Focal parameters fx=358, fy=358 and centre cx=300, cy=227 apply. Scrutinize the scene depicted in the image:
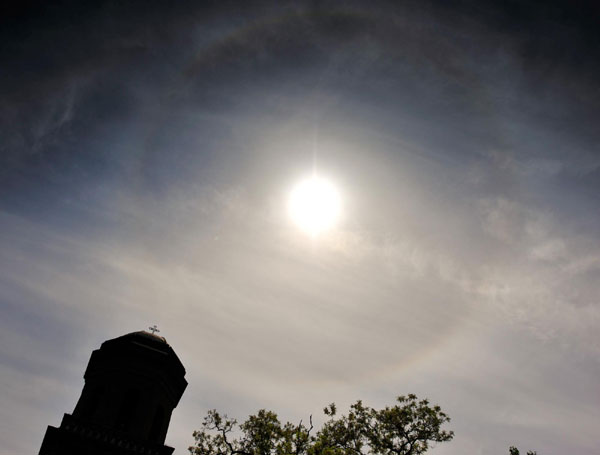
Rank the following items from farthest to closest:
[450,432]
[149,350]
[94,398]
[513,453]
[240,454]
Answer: [513,453] < [450,432] < [240,454] < [149,350] < [94,398]

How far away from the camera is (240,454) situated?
21.2m

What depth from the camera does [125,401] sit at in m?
17.1

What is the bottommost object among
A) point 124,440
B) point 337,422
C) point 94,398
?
point 124,440

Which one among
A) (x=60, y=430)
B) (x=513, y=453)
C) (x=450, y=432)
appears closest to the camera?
(x=60, y=430)

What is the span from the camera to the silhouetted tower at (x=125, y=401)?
14.5 m

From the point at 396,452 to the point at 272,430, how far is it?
779 centimetres

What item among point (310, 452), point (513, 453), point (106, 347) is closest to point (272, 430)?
point (310, 452)

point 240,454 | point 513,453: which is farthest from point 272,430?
point 513,453

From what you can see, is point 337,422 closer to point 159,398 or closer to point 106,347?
point 159,398

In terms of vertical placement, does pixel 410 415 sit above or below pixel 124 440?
above

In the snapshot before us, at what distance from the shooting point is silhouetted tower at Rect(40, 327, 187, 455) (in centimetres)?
1455

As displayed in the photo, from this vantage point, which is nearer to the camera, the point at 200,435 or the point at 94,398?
the point at 94,398

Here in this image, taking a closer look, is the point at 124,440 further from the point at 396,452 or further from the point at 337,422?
A: the point at 396,452

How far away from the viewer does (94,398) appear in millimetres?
17109
